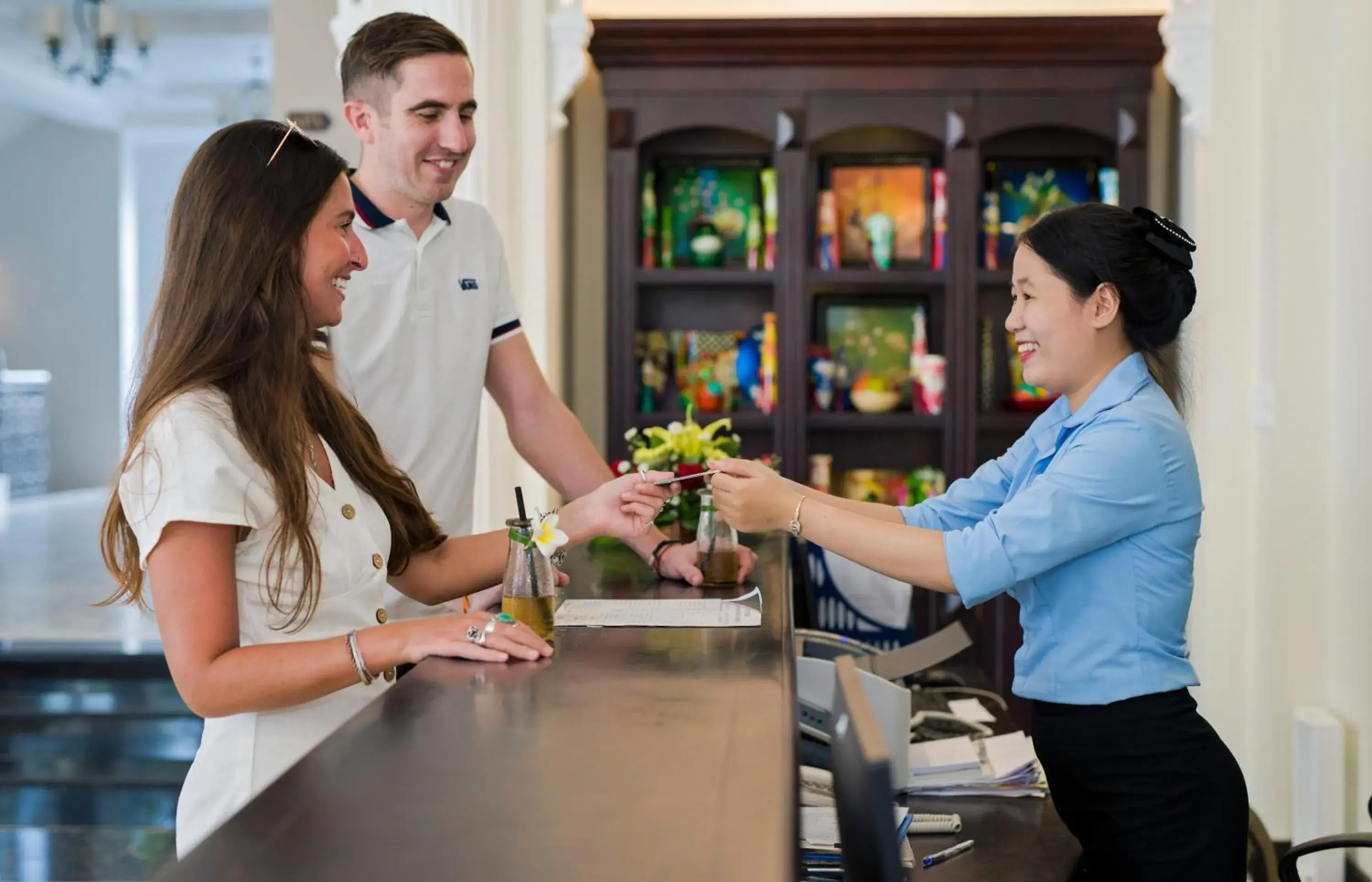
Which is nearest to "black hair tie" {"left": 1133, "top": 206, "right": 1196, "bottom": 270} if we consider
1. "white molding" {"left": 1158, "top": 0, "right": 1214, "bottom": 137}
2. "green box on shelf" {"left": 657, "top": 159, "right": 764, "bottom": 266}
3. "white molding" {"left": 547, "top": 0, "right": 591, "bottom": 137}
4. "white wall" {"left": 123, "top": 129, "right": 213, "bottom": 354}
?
"white molding" {"left": 1158, "top": 0, "right": 1214, "bottom": 137}

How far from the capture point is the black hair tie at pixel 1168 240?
1.96m

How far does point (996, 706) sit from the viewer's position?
116 inches

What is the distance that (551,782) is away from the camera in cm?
114

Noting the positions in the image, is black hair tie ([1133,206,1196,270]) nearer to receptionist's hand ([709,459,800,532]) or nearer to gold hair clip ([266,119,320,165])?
receptionist's hand ([709,459,800,532])

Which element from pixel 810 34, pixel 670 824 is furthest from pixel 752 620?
pixel 810 34

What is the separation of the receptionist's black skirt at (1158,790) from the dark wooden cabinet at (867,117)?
Result: 284 cm

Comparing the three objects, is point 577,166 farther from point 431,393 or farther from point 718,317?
point 431,393

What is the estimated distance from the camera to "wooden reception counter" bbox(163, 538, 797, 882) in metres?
0.96

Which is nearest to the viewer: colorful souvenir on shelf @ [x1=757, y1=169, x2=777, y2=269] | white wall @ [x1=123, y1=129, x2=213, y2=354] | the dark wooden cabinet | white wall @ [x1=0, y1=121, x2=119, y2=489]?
the dark wooden cabinet

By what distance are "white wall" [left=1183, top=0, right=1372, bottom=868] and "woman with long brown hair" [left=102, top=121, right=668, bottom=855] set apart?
8.03 ft

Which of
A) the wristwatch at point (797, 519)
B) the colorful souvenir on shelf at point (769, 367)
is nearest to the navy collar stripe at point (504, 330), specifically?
the wristwatch at point (797, 519)

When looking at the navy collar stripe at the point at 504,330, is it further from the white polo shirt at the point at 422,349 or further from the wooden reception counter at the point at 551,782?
the wooden reception counter at the point at 551,782

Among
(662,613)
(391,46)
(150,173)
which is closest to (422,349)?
(391,46)

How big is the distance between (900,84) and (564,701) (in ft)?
12.9
